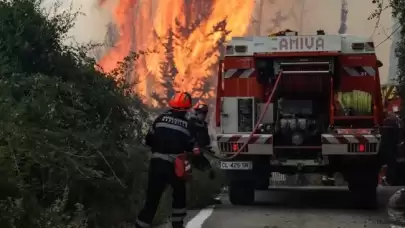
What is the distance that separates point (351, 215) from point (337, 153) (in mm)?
1033

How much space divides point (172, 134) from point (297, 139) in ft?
14.7

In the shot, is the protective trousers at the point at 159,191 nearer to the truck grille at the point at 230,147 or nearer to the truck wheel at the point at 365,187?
the truck grille at the point at 230,147

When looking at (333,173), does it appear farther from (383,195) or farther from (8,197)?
(8,197)

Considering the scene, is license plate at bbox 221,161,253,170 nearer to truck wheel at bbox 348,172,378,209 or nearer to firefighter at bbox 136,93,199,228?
truck wheel at bbox 348,172,378,209

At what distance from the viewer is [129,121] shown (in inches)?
418

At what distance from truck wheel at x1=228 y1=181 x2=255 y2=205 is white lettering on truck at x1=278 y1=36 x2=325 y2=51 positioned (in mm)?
2517

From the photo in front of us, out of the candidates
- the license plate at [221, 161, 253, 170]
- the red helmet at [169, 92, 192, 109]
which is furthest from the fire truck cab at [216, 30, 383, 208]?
the red helmet at [169, 92, 192, 109]

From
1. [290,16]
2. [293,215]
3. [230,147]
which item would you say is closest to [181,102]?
[293,215]

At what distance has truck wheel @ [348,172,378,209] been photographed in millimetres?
10922

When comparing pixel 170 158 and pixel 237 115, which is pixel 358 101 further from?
pixel 170 158

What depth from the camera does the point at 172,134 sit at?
723cm

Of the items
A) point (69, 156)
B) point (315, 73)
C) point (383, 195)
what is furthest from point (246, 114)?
point (69, 156)

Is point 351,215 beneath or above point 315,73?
beneath

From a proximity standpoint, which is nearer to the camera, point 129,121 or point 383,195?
point 129,121
